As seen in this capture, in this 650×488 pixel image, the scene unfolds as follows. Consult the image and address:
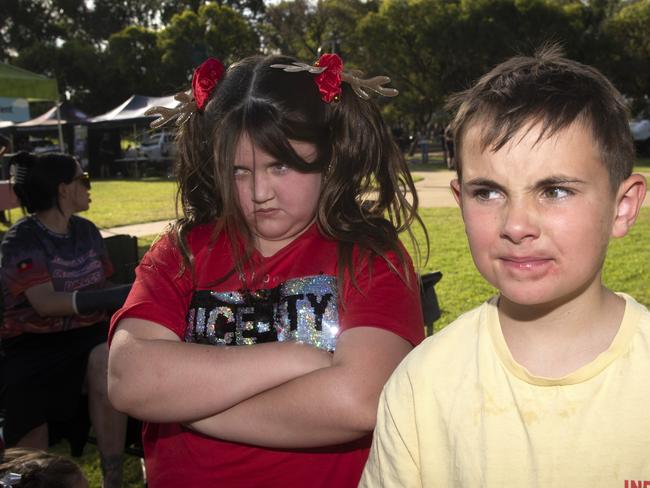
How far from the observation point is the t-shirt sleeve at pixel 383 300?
1.62 metres

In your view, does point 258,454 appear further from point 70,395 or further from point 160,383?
point 70,395

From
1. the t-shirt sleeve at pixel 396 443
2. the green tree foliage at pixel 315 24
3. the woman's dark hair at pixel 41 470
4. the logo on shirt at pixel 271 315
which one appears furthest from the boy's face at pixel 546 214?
the green tree foliage at pixel 315 24

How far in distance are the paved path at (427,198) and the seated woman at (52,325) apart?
2.39 m

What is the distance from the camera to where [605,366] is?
1245 millimetres

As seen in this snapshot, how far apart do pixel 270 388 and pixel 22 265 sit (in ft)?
7.67

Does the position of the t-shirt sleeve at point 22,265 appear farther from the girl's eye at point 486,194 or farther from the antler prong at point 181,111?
the girl's eye at point 486,194

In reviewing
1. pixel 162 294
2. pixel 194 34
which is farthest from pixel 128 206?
pixel 194 34

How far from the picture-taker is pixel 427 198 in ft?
51.0

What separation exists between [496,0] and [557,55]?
38860 millimetres

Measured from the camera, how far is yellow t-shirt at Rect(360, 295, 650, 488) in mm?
1216

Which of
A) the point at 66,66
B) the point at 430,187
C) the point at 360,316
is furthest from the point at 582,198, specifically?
the point at 66,66

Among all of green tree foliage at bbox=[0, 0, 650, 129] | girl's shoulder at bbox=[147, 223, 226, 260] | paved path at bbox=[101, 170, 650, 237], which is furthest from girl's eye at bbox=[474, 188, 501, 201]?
green tree foliage at bbox=[0, 0, 650, 129]

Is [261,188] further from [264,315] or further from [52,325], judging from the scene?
[52,325]

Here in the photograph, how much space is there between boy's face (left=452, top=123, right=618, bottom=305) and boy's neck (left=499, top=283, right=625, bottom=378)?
0.04 meters
